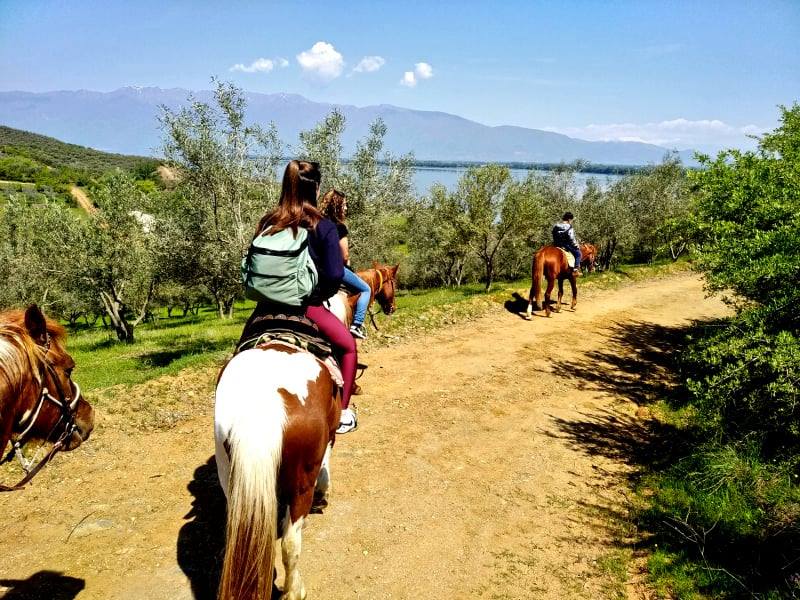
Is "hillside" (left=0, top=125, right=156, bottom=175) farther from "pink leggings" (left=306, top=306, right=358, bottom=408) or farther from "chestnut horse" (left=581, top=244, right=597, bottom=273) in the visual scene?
"pink leggings" (left=306, top=306, right=358, bottom=408)

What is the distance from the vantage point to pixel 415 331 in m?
13.1

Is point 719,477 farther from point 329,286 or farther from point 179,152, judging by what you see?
point 179,152

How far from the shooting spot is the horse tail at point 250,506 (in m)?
3.15

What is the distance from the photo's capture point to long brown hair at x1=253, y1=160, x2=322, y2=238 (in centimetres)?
420

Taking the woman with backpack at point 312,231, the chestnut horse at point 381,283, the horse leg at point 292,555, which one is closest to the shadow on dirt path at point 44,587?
the horse leg at point 292,555

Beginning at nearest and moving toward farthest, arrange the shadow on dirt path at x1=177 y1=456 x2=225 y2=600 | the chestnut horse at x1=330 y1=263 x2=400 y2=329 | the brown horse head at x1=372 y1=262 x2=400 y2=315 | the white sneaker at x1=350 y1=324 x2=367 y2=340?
1. the shadow on dirt path at x1=177 y1=456 x2=225 y2=600
2. the white sneaker at x1=350 y1=324 x2=367 y2=340
3. the chestnut horse at x1=330 y1=263 x2=400 y2=329
4. the brown horse head at x1=372 y1=262 x2=400 y2=315

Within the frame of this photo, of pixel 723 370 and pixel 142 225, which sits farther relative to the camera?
pixel 142 225

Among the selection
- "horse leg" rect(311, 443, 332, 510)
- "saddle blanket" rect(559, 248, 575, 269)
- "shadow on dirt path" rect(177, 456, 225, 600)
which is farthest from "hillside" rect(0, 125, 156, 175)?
"horse leg" rect(311, 443, 332, 510)

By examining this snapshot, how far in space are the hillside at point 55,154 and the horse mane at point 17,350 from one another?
164 metres

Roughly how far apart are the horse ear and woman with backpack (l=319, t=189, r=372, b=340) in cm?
343

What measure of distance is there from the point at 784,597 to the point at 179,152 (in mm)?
14842

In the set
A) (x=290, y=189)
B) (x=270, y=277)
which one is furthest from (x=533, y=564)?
(x=290, y=189)

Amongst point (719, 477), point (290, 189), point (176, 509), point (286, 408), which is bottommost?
point (176, 509)

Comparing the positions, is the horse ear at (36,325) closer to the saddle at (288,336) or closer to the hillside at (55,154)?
the saddle at (288,336)
